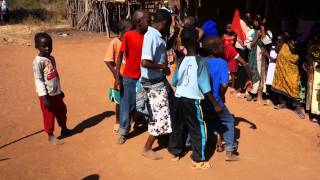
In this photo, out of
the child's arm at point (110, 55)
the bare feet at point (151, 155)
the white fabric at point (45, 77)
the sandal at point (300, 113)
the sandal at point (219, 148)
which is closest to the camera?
the bare feet at point (151, 155)

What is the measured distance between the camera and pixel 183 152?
5.26 m

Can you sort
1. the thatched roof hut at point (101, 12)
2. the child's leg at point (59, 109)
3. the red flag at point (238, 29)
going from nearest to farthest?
the child's leg at point (59, 109)
the red flag at point (238, 29)
the thatched roof hut at point (101, 12)

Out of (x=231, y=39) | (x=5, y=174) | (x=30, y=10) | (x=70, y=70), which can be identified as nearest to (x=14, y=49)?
(x=70, y=70)

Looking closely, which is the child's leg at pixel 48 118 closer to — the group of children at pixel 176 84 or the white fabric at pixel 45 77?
the white fabric at pixel 45 77

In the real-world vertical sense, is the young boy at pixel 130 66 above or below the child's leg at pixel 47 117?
above

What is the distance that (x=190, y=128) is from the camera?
4758mm

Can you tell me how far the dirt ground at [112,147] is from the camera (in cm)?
480

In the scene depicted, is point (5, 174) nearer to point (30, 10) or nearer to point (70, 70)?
point (70, 70)

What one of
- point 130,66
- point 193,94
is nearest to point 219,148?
point 193,94

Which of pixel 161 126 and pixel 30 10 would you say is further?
pixel 30 10

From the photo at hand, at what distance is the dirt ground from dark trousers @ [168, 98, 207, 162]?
0.63 feet

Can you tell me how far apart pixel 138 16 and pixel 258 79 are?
309cm

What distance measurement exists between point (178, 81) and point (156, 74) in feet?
1.00

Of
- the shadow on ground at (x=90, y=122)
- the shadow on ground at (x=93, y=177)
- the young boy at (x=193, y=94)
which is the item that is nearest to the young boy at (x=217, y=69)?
the young boy at (x=193, y=94)
